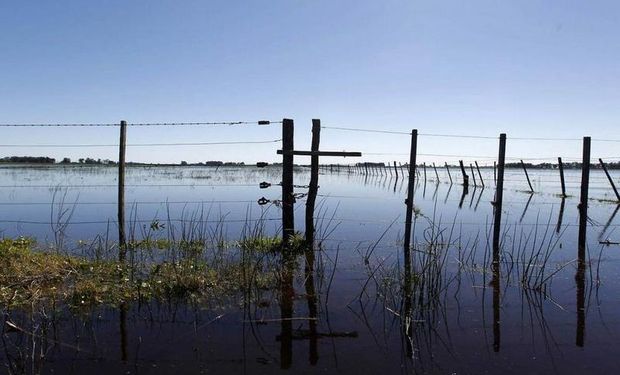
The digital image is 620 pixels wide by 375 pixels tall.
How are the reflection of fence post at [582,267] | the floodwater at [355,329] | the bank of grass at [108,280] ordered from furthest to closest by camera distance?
the bank of grass at [108,280] → the reflection of fence post at [582,267] → the floodwater at [355,329]

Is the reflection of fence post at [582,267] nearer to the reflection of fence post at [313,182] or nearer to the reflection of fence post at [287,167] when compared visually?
the reflection of fence post at [313,182]

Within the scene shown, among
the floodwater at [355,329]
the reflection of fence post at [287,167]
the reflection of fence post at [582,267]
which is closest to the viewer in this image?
the floodwater at [355,329]

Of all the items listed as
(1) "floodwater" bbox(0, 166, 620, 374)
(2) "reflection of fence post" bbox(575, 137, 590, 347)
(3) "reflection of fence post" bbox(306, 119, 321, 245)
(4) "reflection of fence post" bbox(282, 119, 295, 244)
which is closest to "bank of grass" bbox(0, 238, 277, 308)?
(1) "floodwater" bbox(0, 166, 620, 374)

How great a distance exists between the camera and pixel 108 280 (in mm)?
6684

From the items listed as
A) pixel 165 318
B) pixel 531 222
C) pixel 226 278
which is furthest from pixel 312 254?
pixel 531 222

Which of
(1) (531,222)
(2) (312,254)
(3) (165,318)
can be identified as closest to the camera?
(3) (165,318)

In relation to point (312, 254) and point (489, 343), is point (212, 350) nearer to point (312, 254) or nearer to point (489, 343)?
point (489, 343)

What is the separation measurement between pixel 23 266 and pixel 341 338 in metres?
5.04

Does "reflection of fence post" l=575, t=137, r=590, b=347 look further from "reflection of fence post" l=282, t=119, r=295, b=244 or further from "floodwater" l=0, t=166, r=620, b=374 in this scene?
"reflection of fence post" l=282, t=119, r=295, b=244

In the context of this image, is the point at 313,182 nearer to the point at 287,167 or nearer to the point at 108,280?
the point at 287,167

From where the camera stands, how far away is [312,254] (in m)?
9.41

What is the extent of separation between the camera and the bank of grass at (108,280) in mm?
6094

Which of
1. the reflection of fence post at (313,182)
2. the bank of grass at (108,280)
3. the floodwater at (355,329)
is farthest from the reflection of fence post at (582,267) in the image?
the reflection of fence post at (313,182)

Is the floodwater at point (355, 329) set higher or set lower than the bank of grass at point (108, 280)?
lower
